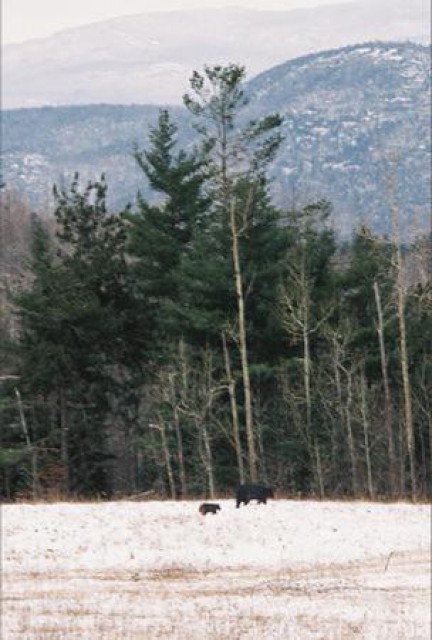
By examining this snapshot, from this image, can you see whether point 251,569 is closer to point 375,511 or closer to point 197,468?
point 375,511

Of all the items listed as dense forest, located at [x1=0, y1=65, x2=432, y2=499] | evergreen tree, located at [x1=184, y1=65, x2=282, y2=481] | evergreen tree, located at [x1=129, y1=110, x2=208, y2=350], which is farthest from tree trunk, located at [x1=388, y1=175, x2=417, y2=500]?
evergreen tree, located at [x1=129, y1=110, x2=208, y2=350]

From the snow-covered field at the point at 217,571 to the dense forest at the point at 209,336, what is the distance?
14587 mm

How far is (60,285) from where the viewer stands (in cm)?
4906

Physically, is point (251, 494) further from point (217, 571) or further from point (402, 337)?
point (402, 337)

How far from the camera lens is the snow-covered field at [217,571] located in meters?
18.9

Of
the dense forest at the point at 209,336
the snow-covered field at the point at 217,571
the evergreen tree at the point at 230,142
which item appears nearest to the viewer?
the snow-covered field at the point at 217,571

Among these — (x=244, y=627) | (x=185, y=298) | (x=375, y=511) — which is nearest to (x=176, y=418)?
(x=185, y=298)

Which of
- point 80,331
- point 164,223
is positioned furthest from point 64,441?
point 164,223

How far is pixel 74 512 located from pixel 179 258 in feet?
76.2

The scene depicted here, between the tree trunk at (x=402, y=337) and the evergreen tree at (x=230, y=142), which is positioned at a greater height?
the evergreen tree at (x=230, y=142)

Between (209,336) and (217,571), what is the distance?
24.3 metres

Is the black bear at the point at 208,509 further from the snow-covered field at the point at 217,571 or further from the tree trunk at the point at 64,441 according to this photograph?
the tree trunk at the point at 64,441

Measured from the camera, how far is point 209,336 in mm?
49031

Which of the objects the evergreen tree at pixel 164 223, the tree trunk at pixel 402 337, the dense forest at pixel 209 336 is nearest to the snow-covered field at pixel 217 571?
the tree trunk at pixel 402 337
